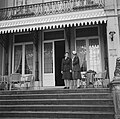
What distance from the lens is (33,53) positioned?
39.6ft

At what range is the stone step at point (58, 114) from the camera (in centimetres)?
628

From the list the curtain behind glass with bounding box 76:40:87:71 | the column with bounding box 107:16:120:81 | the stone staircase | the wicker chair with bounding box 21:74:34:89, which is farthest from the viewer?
the curtain behind glass with bounding box 76:40:87:71

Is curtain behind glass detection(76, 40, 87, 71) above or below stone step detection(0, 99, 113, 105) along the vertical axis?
above

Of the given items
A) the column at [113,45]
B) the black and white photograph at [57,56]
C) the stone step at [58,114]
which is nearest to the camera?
the stone step at [58,114]

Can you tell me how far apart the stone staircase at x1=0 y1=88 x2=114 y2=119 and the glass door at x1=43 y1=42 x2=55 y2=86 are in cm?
334

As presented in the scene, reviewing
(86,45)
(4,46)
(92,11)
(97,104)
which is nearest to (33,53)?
(4,46)

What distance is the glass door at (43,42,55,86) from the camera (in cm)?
1154

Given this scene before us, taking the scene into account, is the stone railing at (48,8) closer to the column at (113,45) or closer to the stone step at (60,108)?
the column at (113,45)

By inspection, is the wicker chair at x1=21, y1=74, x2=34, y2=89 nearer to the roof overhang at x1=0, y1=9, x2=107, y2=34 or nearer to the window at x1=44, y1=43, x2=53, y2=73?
the window at x1=44, y1=43, x2=53, y2=73

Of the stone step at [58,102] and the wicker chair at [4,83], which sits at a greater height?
the wicker chair at [4,83]

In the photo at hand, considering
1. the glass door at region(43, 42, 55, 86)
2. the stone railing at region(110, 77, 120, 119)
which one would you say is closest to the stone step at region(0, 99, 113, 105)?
the stone railing at region(110, 77, 120, 119)

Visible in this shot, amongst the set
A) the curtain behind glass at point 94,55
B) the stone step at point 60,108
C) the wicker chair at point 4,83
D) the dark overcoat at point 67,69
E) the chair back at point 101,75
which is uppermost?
the curtain behind glass at point 94,55

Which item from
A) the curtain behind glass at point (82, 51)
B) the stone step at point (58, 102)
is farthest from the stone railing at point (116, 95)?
the curtain behind glass at point (82, 51)

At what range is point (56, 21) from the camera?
1018 cm
